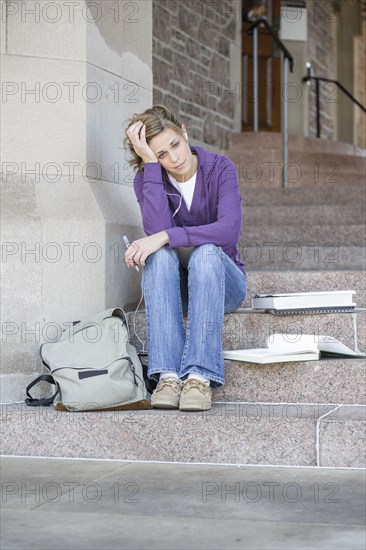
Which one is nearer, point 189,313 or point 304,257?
point 189,313

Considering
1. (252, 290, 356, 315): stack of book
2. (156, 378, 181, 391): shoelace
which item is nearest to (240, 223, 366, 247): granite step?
(252, 290, 356, 315): stack of book

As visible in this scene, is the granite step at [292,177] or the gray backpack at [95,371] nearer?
the gray backpack at [95,371]

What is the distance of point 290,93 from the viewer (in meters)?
9.95

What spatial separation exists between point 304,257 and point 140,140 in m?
1.46

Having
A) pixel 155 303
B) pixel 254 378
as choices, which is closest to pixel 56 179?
pixel 155 303

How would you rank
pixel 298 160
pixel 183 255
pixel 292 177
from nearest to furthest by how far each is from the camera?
pixel 183 255, pixel 292 177, pixel 298 160

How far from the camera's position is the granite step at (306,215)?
508cm

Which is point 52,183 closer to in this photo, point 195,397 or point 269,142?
point 195,397

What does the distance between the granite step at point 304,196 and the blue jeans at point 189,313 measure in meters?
2.61

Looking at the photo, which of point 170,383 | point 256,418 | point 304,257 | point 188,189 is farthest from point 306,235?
point 256,418

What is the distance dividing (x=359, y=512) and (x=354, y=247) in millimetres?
2393

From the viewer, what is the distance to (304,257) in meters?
4.41

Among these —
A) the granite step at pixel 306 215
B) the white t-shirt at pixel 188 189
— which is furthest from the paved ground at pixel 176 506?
the granite step at pixel 306 215

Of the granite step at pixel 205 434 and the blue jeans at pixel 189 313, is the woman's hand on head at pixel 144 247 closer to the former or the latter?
the blue jeans at pixel 189 313
